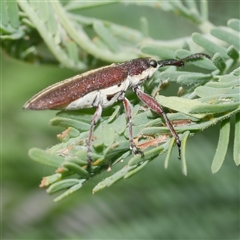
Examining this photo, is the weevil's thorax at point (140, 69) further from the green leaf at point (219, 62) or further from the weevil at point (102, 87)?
the green leaf at point (219, 62)

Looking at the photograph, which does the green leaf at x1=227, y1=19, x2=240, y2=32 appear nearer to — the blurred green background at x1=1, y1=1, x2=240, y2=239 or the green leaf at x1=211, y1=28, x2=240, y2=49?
the green leaf at x1=211, y1=28, x2=240, y2=49

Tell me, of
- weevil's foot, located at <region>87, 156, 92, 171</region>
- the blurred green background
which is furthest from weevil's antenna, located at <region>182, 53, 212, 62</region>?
the blurred green background

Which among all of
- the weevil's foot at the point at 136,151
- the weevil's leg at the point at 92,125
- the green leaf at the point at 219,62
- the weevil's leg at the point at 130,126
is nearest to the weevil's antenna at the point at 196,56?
the green leaf at the point at 219,62

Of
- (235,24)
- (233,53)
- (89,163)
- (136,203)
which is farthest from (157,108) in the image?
(136,203)

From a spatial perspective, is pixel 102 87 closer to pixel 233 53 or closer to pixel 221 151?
pixel 233 53

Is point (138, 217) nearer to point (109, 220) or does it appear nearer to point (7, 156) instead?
point (109, 220)

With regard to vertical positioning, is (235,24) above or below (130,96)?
above

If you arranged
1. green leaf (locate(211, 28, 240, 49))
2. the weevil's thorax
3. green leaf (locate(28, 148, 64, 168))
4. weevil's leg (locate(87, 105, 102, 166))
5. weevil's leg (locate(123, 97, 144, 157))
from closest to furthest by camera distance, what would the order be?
green leaf (locate(28, 148, 64, 168)), weevil's leg (locate(87, 105, 102, 166)), weevil's leg (locate(123, 97, 144, 157)), green leaf (locate(211, 28, 240, 49)), the weevil's thorax
